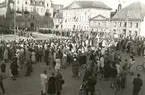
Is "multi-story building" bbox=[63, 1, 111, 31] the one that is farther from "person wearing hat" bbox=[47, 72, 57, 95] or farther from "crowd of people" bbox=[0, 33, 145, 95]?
"person wearing hat" bbox=[47, 72, 57, 95]

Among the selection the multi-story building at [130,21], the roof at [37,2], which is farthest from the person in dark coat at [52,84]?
the roof at [37,2]

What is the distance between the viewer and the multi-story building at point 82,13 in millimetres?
74375

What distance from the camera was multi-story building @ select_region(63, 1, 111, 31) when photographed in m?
74.4

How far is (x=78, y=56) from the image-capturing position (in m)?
21.7

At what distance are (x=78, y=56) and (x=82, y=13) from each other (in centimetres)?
5616

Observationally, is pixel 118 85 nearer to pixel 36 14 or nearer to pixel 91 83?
pixel 91 83

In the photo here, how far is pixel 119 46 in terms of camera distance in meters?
32.5

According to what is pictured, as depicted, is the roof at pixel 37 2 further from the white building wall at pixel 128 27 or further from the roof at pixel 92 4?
the white building wall at pixel 128 27

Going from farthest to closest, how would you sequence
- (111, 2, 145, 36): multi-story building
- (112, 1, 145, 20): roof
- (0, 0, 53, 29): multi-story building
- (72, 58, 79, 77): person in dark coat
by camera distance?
(0, 0, 53, 29): multi-story building → (112, 1, 145, 20): roof → (111, 2, 145, 36): multi-story building → (72, 58, 79, 77): person in dark coat

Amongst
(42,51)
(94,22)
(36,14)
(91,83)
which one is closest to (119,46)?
(42,51)

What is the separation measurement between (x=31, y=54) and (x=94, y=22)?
4889 centimetres

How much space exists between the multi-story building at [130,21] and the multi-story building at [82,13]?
10388 mm

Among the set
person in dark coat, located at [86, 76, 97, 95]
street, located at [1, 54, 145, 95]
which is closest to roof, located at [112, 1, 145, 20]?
street, located at [1, 54, 145, 95]

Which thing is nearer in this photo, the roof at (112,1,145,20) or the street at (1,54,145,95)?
the street at (1,54,145,95)
